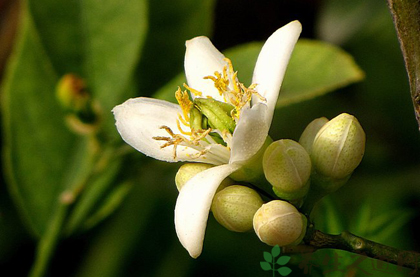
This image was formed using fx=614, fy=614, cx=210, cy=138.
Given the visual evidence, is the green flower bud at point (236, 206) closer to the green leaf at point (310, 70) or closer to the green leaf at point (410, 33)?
the green leaf at point (410, 33)

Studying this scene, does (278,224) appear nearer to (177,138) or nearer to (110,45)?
(177,138)

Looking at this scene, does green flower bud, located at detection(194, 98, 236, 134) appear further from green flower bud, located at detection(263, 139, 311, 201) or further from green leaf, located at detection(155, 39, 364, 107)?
green leaf, located at detection(155, 39, 364, 107)

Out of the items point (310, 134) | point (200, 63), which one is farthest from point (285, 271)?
point (200, 63)

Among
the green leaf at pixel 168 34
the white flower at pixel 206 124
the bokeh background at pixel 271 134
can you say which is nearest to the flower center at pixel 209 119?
the white flower at pixel 206 124

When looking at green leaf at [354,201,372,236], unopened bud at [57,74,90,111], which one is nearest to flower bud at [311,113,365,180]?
green leaf at [354,201,372,236]

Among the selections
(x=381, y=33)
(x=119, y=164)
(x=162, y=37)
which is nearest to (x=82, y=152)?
(x=119, y=164)

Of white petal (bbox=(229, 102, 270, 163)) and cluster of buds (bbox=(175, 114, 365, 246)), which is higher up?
white petal (bbox=(229, 102, 270, 163))
